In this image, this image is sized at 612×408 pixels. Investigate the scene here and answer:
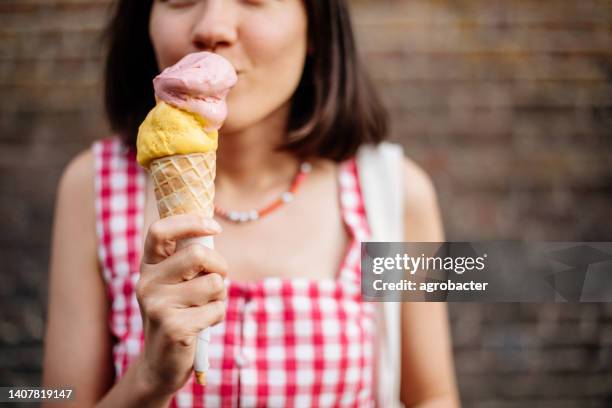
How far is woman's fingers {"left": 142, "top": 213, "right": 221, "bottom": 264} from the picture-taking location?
0.74 metres

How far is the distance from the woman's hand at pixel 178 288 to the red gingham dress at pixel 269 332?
0.91 ft

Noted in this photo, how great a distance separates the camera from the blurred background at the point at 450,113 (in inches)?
76.6

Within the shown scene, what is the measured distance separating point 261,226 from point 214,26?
14.9 inches

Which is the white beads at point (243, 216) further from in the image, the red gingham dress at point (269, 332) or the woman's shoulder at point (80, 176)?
the woman's shoulder at point (80, 176)

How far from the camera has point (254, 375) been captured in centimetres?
105

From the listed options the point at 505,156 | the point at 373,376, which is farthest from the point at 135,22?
the point at 505,156

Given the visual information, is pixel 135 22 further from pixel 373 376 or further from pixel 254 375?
pixel 373 376

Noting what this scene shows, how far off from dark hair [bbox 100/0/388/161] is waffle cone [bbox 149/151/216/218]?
392mm

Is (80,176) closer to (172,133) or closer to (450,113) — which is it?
(172,133)

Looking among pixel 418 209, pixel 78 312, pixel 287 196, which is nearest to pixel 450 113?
pixel 418 209

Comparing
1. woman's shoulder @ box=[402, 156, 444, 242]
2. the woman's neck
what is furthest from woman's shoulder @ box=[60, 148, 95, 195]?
woman's shoulder @ box=[402, 156, 444, 242]

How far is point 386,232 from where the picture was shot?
1.16 metres

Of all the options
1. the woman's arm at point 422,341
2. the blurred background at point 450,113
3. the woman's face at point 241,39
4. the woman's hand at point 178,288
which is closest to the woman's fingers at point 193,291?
the woman's hand at point 178,288

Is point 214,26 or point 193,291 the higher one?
point 214,26
